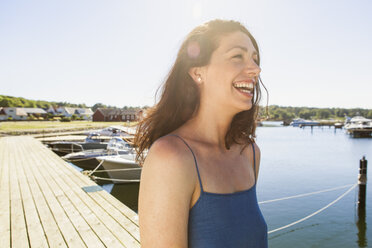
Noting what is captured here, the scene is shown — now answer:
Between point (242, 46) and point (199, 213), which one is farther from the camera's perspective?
point (242, 46)

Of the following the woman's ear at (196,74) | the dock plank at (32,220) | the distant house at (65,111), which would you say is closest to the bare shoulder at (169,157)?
the woman's ear at (196,74)

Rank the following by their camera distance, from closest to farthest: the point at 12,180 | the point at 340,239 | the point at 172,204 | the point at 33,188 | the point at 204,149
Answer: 1. the point at 172,204
2. the point at 204,149
3. the point at 33,188
4. the point at 12,180
5. the point at 340,239

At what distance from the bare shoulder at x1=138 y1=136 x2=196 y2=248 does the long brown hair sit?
0.37 meters

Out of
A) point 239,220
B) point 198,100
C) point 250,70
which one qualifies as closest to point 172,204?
point 239,220

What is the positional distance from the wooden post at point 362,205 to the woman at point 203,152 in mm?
9206

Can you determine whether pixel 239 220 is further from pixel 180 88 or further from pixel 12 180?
pixel 12 180

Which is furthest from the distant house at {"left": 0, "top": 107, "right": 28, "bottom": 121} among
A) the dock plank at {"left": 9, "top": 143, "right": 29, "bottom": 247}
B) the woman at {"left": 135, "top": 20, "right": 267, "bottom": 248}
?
the woman at {"left": 135, "top": 20, "right": 267, "bottom": 248}

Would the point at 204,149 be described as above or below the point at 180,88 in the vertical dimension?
below

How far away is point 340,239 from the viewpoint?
856cm

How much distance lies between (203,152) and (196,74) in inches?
16.1

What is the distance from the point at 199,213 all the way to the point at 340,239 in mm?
9875

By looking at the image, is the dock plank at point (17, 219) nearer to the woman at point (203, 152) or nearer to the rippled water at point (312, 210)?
the woman at point (203, 152)

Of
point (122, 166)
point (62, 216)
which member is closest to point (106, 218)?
point (62, 216)

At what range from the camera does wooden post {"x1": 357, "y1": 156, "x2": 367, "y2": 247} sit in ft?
28.0
